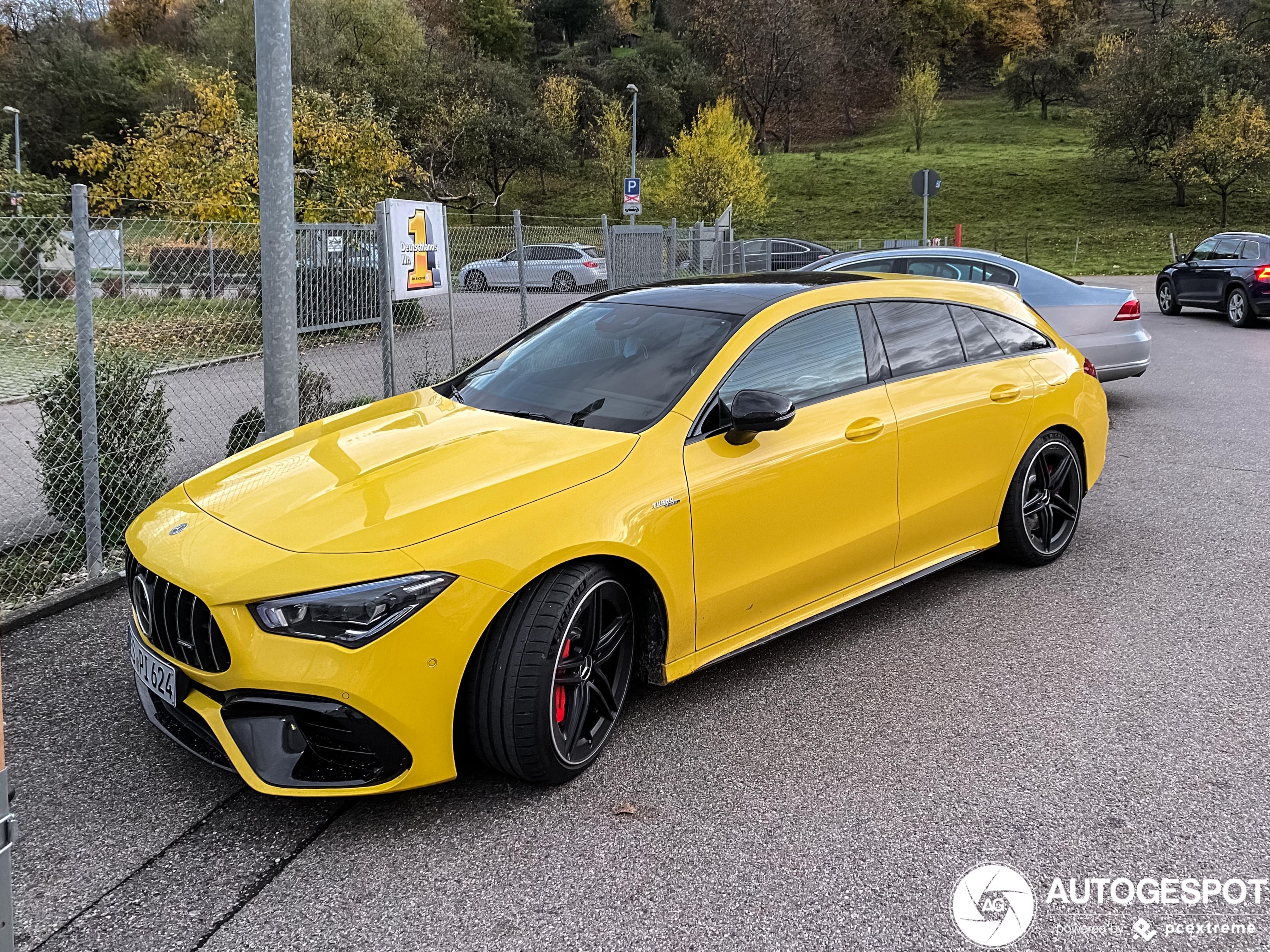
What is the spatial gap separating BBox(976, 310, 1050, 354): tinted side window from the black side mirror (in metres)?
1.92

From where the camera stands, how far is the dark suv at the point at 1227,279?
17000 millimetres

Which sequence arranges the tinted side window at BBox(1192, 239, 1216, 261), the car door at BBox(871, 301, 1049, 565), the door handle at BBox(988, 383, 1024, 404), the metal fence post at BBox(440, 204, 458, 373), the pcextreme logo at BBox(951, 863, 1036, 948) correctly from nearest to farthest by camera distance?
the pcextreme logo at BBox(951, 863, 1036, 948), the car door at BBox(871, 301, 1049, 565), the door handle at BBox(988, 383, 1024, 404), the metal fence post at BBox(440, 204, 458, 373), the tinted side window at BBox(1192, 239, 1216, 261)

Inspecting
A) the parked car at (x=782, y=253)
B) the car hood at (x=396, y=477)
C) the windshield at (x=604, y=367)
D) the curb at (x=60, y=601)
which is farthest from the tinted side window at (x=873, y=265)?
the parked car at (x=782, y=253)

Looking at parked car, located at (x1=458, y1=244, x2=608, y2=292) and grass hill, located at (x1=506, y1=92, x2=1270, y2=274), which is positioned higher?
grass hill, located at (x1=506, y1=92, x2=1270, y2=274)

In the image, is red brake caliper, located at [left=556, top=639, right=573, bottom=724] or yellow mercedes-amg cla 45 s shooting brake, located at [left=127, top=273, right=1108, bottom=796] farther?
red brake caliper, located at [left=556, top=639, right=573, bottom=724]

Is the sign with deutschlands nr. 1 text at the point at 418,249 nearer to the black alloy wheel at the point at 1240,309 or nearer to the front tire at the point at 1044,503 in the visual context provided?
the front tire at the point at 1044,503

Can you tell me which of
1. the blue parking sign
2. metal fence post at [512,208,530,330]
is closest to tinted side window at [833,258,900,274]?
metal fence post at [512,208,530,330]

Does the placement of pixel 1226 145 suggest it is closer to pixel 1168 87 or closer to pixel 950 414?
pixel 1168 87

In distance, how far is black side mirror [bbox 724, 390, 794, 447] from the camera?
3.61 metres

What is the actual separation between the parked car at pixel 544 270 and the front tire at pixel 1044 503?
19.8 feet

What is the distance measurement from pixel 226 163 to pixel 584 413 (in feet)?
47.9

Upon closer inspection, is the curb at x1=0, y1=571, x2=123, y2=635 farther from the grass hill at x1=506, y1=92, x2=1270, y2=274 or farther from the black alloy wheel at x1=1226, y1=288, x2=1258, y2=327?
the grass hill at x1=506, y1=92, x2=1270, y2=274

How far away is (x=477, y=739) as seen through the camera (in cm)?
305

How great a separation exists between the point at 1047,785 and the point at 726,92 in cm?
8366
